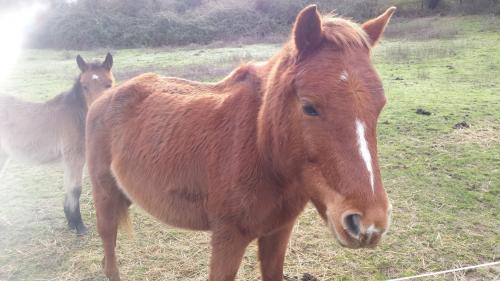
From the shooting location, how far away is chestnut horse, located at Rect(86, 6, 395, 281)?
5.06ft

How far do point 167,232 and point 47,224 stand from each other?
1667mm

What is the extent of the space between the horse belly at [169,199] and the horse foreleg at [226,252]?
0.78 feet

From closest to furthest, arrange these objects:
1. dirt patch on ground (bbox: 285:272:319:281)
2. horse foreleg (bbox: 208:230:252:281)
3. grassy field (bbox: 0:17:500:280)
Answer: horse foreleg (bbox: 208:230:252:281), dirt patch on ground (bbox: 285:272:319:281), grassy field (bbox: 0:17:500:280)

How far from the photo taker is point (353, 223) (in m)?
1.49

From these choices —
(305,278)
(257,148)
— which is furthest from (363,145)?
(305,278)

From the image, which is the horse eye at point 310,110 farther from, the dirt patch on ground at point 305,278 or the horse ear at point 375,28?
the dirt patch on ground at point 305,278

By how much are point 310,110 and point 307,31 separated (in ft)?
1.23

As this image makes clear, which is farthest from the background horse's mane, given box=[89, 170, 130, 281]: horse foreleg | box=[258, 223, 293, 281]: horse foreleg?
box=[89, 170, 130, 281]: horse foreleg

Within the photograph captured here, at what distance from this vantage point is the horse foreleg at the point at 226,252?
2.27 metres

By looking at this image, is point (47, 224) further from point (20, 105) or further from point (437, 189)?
point (437, 189)

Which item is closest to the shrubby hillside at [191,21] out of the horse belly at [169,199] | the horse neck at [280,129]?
the horse belly at [169,199]

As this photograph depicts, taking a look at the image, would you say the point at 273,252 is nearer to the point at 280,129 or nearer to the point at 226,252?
the point at 226,252

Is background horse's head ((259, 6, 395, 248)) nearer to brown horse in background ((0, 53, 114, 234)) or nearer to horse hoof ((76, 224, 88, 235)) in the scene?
horse hoof ((76, 224, 88, 235))

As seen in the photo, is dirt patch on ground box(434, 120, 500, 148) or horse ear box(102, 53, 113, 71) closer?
horse ear box(102, 53, 113, 71)
